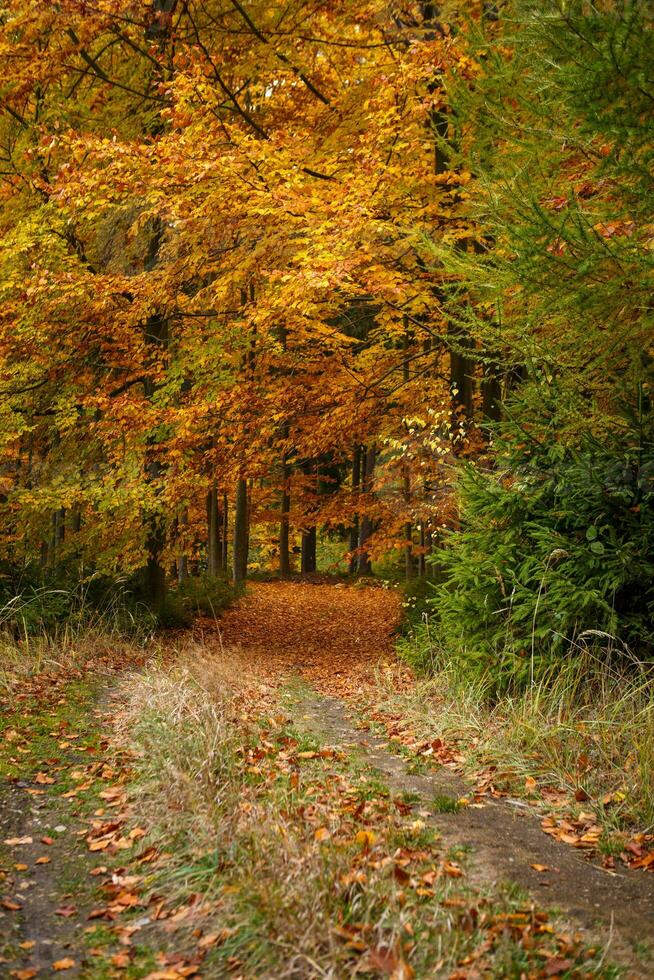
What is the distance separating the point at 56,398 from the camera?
11.1 m

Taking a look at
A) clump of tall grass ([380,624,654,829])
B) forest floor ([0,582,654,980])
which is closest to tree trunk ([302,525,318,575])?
forest floor ([0,582,654,980])

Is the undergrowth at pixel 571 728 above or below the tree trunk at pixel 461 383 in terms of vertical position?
below

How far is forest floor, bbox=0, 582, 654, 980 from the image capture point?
3.25 metres

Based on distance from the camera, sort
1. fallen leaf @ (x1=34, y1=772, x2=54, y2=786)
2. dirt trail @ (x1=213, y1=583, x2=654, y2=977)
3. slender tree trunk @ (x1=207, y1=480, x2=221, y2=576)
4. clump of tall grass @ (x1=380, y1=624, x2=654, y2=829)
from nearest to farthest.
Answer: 1. dirt trail @ (x1=213, y1=583, x2=654, y2=977)
2. clump of tall grass @ (x1=380, y1=624, x2=654, y2=829)
3. fallen leaf @ (x1=34, y1=772, x2=54, y2=786)
4. slender tree trunk @ (x1=207, y1=480, x2=221, y2=576)

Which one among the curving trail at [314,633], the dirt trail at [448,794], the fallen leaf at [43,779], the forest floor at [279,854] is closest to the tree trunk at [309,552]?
the curving trail at [314,633]

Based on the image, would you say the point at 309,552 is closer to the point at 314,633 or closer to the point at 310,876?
the point at 314,633

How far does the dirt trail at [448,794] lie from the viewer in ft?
12.3

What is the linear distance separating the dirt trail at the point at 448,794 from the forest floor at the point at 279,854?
2cm

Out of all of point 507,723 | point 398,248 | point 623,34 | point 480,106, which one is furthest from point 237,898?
point 398,248

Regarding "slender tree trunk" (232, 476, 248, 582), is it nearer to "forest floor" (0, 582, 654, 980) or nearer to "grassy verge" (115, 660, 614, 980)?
"forest floor" (0, 582, 654, 980)

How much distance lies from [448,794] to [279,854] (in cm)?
191

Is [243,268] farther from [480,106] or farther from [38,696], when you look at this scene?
[38,696]

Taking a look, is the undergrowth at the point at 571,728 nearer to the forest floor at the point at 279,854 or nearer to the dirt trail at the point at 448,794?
the forest floor at the point at 279,854

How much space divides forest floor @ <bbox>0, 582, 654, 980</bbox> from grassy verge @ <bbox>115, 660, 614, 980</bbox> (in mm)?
12
